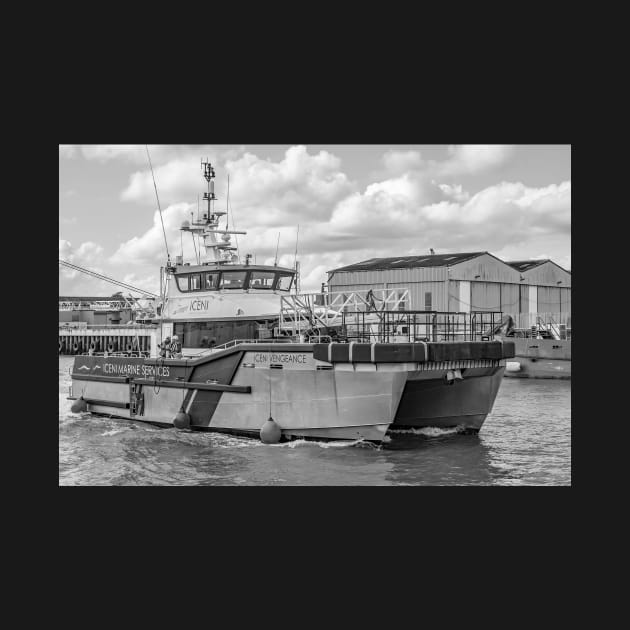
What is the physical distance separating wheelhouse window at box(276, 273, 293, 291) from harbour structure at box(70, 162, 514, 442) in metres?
0.03

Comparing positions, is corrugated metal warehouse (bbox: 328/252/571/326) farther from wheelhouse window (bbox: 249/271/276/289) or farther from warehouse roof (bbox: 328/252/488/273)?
wheelhouse window (bbox: 249/271/276/289)

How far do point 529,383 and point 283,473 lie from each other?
20.4 m

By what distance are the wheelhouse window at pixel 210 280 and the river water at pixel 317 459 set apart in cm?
361

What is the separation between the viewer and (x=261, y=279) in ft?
56.2

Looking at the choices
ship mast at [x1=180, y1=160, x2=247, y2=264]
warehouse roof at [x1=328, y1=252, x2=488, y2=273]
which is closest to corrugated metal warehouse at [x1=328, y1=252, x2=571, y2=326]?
warehouse roof at [x1=328, y1=252, x2=488, y2=273]

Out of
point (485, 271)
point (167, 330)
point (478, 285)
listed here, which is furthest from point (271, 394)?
point (485, 271)

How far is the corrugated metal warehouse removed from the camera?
36750mm

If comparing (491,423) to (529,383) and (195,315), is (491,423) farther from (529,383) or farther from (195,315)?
(529,383)

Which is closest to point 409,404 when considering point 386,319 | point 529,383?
point 386,319

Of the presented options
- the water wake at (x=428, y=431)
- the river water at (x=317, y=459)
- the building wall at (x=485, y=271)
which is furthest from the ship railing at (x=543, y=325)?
the water wake at (x=428, y=431)

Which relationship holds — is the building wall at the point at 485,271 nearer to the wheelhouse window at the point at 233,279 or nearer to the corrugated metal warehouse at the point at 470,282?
the corrugated metal warehouse at the point at 470,282

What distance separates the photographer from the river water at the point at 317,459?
12.0 meters

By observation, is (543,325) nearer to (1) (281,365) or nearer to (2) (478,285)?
(2) (478,285)

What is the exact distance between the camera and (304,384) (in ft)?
45.5
